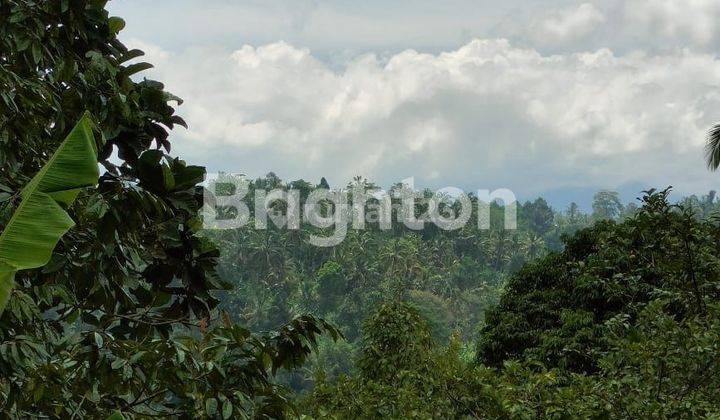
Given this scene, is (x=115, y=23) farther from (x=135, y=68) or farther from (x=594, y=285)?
(x=594, y=285)

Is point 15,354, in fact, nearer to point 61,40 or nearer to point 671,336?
point 61,40

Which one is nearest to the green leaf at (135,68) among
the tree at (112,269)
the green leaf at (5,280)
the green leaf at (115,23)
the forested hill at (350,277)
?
the tree at (112,269)

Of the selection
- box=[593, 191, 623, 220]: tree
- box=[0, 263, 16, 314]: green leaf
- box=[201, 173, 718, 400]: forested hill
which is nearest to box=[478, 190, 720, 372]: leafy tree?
box=[0, 263, 16, 314]: green leaf

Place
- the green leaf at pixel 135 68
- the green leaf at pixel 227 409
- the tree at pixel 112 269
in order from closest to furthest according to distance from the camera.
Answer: the green leaf at pixel 227 409 < the tree at pixel 112 269 < the green leaf at pixel 135 68

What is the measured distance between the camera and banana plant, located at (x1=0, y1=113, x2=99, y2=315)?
8.30 ft

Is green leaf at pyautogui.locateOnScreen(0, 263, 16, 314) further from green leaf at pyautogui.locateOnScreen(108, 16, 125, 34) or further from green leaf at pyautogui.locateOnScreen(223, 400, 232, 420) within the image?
green leaf at pyautogui.locateOnScreen(108, 16, 125, 34)

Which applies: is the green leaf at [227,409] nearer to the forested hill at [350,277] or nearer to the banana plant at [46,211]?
the banana plant at [46,211]

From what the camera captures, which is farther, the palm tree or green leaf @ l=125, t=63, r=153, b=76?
the palm tree

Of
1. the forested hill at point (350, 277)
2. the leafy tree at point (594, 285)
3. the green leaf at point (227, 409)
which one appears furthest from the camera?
the forested hill at point (350, 277)

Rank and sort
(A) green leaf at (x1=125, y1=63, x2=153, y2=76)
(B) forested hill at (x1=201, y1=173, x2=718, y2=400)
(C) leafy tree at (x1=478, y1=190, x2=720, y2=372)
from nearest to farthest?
(A) green leaf at (x1=125, y1=63, x2=153, y2=76), (C) leafy tree at (x1=478, y1=190, x2=720, y2=372), (B) forested hill at (x1=201, y1=173, x2=718, y2=400)

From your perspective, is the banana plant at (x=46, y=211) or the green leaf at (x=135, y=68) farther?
the green leaf at (x=135, y=68)

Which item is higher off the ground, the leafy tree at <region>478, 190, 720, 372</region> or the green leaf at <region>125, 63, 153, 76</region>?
the green leaf at <region>125, 63, 153, 76</region>

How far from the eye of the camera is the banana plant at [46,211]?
253cm

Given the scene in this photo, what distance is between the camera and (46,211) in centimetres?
262
